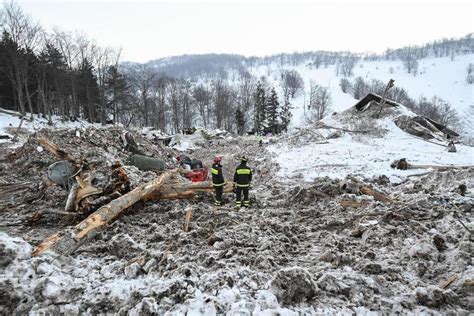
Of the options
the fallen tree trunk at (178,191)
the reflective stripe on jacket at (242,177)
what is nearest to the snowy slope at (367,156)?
the reflective stripe on jacket at (242,177)

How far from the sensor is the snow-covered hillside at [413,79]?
81312mm

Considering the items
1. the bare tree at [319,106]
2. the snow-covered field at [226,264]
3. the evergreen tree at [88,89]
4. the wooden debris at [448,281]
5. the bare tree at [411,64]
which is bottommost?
the bare tree at [319,106]

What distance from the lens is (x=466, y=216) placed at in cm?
481

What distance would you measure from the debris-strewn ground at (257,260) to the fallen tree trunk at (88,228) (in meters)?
0.15

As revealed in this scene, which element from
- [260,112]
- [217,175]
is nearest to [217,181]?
[217,175]

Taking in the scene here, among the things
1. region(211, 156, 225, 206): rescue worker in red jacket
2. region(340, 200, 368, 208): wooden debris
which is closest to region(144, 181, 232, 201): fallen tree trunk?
region(211, 156, 225, 206): rescue worker in red jacket

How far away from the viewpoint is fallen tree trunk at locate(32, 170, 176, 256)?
4.30 m

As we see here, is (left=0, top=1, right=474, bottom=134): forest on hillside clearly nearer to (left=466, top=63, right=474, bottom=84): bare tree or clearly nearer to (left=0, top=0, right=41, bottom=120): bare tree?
(left=0, top=0, right=41, bottom=120): bare tree

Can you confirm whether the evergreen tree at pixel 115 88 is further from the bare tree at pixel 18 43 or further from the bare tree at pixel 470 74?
the bare tree at pixel 470 74

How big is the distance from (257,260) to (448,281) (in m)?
2.31

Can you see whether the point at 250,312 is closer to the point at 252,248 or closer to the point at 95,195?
the point at 252,248

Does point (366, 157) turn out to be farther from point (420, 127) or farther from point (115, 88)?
point (115, 88)

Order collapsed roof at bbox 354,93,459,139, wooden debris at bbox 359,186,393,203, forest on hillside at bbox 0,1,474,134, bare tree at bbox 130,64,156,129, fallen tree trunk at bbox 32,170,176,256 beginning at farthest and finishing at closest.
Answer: bare tree at bbox 130,64,156,129 < forest on hillside at bbox 0,1,474,134 < collapsed roof at bbox 354,93,459,139 < wooden debris at bbox 359,186,393,203 < fallen tree trunk at bbox 32,170,176,256

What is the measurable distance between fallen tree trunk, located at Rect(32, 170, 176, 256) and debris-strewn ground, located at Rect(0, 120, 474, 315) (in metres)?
0.15
